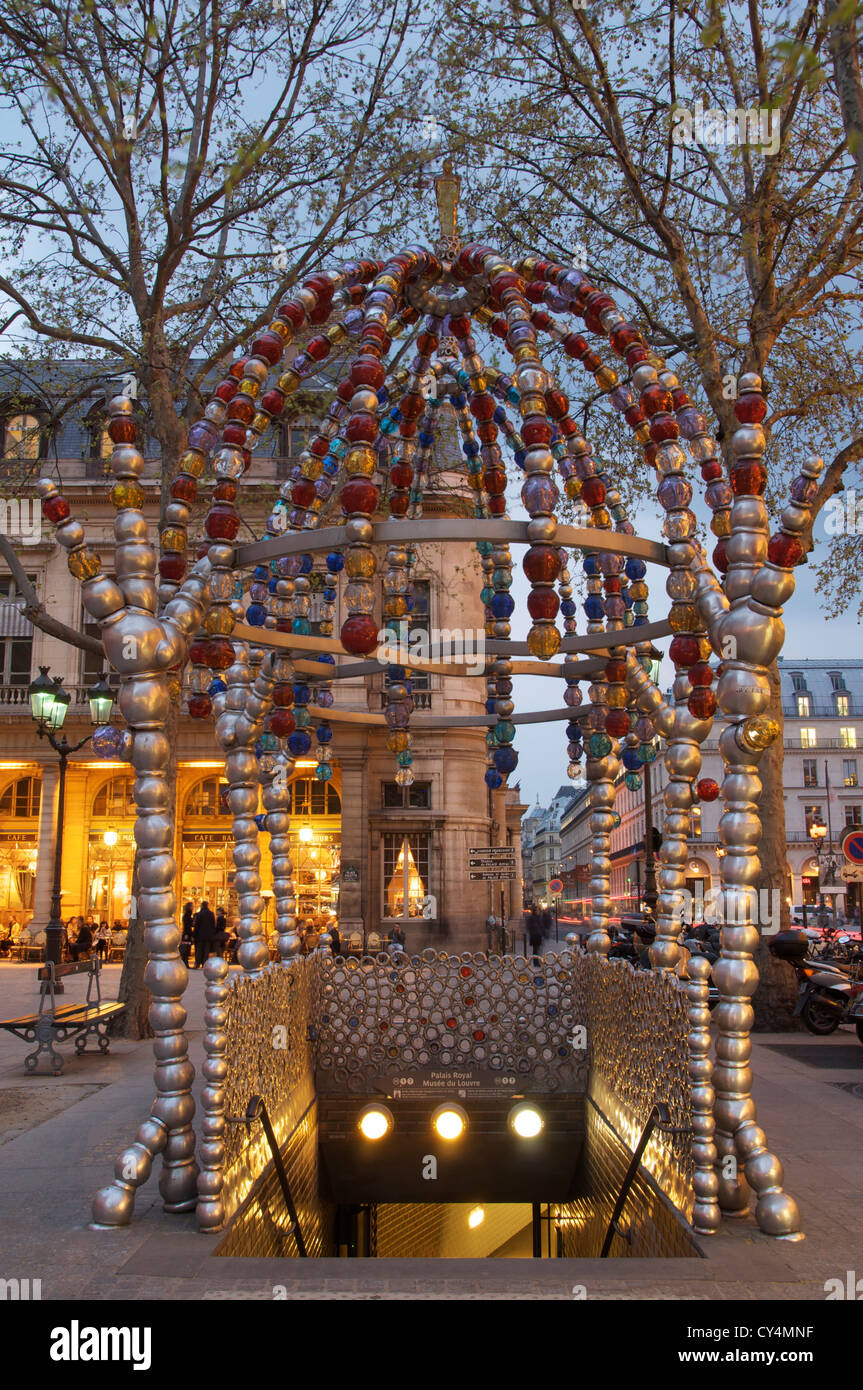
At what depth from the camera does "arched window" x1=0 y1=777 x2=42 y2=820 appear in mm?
28375

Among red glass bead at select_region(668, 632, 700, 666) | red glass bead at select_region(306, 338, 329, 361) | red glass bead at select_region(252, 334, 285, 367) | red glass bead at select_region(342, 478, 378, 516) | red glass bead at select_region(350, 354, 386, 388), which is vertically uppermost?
red glass bead at select_region(306, 338, 329, 361)

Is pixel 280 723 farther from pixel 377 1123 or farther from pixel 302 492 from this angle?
pixel 377 1123

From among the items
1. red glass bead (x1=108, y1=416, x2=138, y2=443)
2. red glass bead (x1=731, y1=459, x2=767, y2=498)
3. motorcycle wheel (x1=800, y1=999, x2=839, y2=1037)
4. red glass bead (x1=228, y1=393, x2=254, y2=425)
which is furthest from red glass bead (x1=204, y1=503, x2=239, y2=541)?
motorcycle wheel (x1=800, y1=999, x2=839, y2=1037)

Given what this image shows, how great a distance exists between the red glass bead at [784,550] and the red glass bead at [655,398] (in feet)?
4.10

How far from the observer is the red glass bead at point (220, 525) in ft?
19.1

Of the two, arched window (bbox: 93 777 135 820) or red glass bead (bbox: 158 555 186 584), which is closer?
red glass bead (bbox: 158 555 186 584)

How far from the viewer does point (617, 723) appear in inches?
297

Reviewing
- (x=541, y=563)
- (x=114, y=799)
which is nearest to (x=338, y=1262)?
(x=541, y=563)

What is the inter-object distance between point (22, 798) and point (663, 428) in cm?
2640

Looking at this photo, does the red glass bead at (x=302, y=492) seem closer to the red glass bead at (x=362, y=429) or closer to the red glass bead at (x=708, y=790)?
the red glass bead at (x=362, y=429)

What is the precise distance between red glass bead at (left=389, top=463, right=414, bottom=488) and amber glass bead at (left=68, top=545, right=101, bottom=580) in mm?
3754

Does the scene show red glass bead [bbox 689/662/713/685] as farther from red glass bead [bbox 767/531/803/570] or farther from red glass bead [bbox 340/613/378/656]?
red glass bead [bbox 340/613/378/656]

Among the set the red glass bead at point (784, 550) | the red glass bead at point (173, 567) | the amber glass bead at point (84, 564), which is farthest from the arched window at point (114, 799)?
the red glass bead at point (784, 550)
